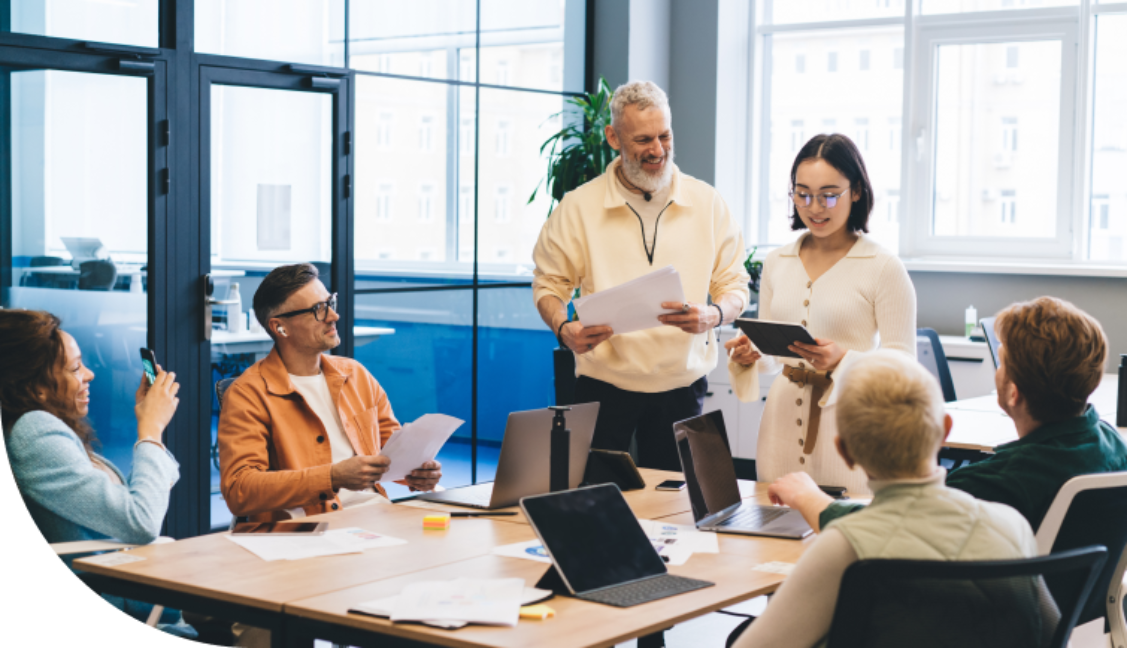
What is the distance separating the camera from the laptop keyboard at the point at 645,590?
1946 mm

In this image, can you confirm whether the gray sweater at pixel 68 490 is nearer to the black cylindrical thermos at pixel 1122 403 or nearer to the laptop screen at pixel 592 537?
the laptop screen at pixel 592 537

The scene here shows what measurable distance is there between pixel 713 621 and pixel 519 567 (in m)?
2.18

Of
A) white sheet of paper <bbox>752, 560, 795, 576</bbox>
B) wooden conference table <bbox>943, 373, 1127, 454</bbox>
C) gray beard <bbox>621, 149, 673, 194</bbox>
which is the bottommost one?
white sheet of paper <bbox>752, 560, 795, 576</bbox>

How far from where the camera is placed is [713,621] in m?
4.18

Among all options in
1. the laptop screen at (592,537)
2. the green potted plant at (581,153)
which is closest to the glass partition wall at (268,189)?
the green potted plant at (581,153)

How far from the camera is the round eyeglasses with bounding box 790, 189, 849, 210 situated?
10.00 feet

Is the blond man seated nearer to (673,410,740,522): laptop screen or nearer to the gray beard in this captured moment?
(673,410,740,522): laptop screen

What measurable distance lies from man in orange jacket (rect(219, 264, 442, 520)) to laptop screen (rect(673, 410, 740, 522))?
741 mm

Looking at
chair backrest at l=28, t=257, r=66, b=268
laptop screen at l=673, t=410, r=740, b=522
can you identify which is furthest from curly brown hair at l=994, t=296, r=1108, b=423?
chair backrest at l=28, t=257, r=66, b=268

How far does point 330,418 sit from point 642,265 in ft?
3.72

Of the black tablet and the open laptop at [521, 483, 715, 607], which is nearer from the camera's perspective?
the open laptop at [521, 483, 715, 607]

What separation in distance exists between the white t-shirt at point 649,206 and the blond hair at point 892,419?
6.27 ft

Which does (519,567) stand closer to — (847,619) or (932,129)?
(847,619)

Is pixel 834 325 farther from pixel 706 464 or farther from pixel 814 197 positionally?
pixel 706 464
